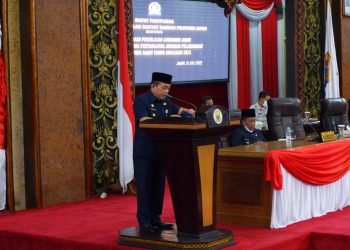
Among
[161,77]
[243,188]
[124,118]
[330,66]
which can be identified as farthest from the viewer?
[330,66]

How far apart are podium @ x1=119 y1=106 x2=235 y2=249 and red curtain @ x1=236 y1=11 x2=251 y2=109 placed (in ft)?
20.9

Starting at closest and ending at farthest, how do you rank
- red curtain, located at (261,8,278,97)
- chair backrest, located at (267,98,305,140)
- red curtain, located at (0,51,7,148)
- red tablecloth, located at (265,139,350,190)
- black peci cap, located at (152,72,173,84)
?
black peci cap, located at (152,72,173,84), red tablecloth, located at (265,139,350,190), red curtain, located at (0,51,7,148), chair backrest, located at (267,98,305,140), red curtain, located at (261,8,278,97)

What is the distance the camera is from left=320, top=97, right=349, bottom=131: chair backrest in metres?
8.10

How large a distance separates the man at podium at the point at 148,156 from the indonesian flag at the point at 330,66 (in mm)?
6073

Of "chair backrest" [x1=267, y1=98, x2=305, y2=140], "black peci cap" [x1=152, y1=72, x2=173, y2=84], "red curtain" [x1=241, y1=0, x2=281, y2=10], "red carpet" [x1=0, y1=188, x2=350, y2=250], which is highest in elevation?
"red curtain" [x1=241, y1=0, x2=281, y2=10]

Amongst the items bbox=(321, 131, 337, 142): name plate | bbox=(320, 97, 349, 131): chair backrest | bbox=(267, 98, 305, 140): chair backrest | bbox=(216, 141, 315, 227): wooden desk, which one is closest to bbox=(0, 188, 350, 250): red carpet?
bbox=(216, 141, 315, 227): wooden desk

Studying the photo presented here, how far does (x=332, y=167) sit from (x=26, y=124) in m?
2.72

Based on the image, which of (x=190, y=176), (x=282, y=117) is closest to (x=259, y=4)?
(x=282, y=117)

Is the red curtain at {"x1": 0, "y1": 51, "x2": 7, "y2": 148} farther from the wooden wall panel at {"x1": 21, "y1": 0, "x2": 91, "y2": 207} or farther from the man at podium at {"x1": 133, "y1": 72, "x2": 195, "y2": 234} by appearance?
the man at podium at {"x1": 133, "y1": 72, "x2": 195, "y2": 234}

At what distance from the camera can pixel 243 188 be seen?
18.9 ft

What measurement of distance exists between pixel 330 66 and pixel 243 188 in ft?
17.9

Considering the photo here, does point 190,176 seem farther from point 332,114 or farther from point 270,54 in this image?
Result: point 270,54

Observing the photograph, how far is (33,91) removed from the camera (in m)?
6.58

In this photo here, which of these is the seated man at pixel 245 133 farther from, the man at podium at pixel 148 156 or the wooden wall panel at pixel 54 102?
the man at podium at pixel 148 156
